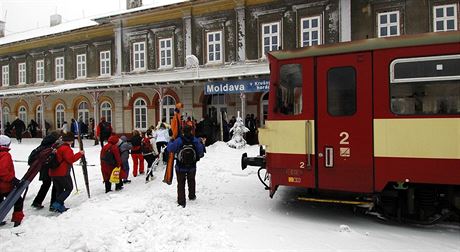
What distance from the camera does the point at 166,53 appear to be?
21.2 m

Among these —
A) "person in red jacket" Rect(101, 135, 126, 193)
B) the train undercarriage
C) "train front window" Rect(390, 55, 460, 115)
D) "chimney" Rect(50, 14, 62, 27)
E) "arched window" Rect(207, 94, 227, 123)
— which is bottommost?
the train undercarriage

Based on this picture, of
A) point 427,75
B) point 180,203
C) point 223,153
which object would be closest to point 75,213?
point 180,203

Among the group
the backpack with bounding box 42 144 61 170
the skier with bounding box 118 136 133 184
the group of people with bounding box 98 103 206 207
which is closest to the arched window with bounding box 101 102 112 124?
the group of people with bounding box 98 103 206 207

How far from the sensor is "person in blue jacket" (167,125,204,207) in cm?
671

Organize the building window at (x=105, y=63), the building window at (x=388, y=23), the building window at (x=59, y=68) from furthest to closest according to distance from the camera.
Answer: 1. the building window at (x=59, y=68)
2. the building window at (x=105, y=63)
3. the building window at (x=388, y=23)

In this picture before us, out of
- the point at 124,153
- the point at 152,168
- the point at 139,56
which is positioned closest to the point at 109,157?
the point at 124,153

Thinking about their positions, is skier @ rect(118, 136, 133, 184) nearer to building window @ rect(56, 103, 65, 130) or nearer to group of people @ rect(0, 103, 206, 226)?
group of people @ rect(0, 103, 206, 226)

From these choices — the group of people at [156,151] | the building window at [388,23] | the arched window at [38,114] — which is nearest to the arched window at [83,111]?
the arched window at [38,114]

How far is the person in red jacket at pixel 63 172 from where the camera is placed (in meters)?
7.06

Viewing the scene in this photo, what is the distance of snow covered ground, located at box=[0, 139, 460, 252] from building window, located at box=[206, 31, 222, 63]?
13.0 meters

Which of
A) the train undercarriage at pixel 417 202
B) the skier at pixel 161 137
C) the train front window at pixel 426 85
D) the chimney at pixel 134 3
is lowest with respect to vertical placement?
the train undercarriage at pixel 417 202

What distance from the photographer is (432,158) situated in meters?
5.19

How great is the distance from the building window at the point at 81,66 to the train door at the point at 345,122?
22347 mm

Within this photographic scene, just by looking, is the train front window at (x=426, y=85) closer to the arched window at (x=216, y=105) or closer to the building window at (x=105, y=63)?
the arched window at (x=216, y=105)
